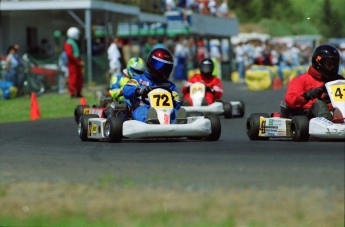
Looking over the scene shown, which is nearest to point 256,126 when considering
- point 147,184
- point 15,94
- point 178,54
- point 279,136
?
point 279,136

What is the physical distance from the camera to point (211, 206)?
6.80 m

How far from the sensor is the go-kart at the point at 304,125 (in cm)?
1024

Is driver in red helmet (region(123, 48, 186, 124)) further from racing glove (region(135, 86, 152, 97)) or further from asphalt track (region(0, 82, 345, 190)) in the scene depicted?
asphalt track (region(0, 82, 345, 190))

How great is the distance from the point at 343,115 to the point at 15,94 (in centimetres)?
1550

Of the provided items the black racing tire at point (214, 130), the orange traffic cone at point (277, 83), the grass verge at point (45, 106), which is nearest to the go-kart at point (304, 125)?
the black racing tire at point (214, 130)

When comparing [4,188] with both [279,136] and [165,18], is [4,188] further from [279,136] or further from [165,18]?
[165,18]

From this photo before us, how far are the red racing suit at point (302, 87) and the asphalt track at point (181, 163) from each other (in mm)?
525

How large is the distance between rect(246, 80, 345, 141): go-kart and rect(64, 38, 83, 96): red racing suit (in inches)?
485

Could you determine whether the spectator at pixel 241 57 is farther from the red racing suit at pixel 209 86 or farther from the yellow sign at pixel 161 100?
the yellow sign at pixel 161 100

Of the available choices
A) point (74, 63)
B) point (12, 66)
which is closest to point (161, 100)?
point (74, 63)

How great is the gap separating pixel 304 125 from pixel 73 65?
13588mm

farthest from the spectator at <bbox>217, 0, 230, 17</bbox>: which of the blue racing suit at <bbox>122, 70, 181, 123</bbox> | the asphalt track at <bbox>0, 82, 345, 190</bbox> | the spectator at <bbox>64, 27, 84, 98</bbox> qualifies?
the asphalt track at <bbox>0, 82, 345, 190</bbox>

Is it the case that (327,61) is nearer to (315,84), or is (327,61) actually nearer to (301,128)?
(315,84)

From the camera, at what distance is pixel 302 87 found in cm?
1124
